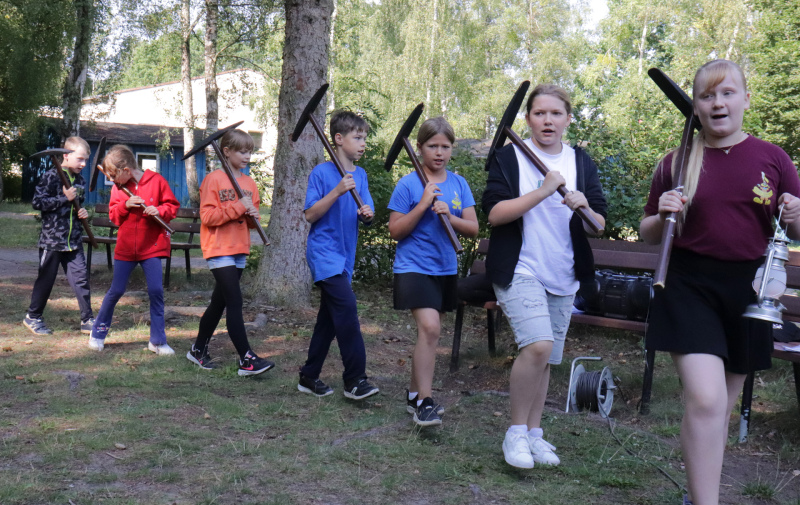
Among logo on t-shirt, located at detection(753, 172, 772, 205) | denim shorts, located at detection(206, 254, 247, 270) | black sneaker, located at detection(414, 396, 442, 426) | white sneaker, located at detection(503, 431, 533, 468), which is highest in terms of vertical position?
logo on t-shirt, located at detection(753, 172, 772, 205)

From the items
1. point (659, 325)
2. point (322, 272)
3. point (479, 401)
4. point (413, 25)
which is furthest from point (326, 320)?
point (413, 25)

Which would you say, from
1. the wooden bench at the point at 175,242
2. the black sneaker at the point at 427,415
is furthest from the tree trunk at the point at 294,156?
the black sneaker at the point at 427,415

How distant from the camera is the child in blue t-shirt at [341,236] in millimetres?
4816

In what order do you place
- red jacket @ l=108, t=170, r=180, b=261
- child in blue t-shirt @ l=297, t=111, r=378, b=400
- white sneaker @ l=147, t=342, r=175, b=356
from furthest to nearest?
white sneaker @ l=147, t=342, r=175, b=356, red jacket @ l=108, t=170, r=180, b=261, child in blue t-shirt @ l=297, t=111, r=378, b=400

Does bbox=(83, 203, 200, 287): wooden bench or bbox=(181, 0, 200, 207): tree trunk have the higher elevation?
bbox=(181, 0, 200, 207): tree trunk

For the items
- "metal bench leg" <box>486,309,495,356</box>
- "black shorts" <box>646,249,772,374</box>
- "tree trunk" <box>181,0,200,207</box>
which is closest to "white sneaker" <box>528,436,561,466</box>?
"black shorts" <box>646,249,772,374</box>

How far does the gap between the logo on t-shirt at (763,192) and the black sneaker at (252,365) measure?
3744 millimetres

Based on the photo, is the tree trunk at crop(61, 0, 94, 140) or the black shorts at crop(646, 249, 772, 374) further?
the tree trunk at crop(61, 0, 94, 140)

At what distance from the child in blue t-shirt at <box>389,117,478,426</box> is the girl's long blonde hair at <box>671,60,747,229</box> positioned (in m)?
1.58

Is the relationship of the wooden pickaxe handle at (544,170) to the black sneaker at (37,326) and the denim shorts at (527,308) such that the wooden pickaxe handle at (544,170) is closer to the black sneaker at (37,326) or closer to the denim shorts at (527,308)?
the denim shorts at (527,308)

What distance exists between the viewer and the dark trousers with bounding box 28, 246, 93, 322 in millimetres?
6859

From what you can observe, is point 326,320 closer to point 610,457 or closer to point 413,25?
point 610,457

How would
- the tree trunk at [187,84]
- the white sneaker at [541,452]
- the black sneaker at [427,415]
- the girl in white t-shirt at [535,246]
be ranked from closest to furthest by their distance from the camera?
1. the girl in white t-shirt at [535,246]
2. the white sneaker at [541,452]
3. the black sneaker at [427,415]
4. the tree trunk at [187,84]

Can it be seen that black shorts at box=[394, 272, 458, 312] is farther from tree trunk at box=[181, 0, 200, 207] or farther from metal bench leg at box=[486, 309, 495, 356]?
tree trunk at box=[181, 0, 200, 207]
